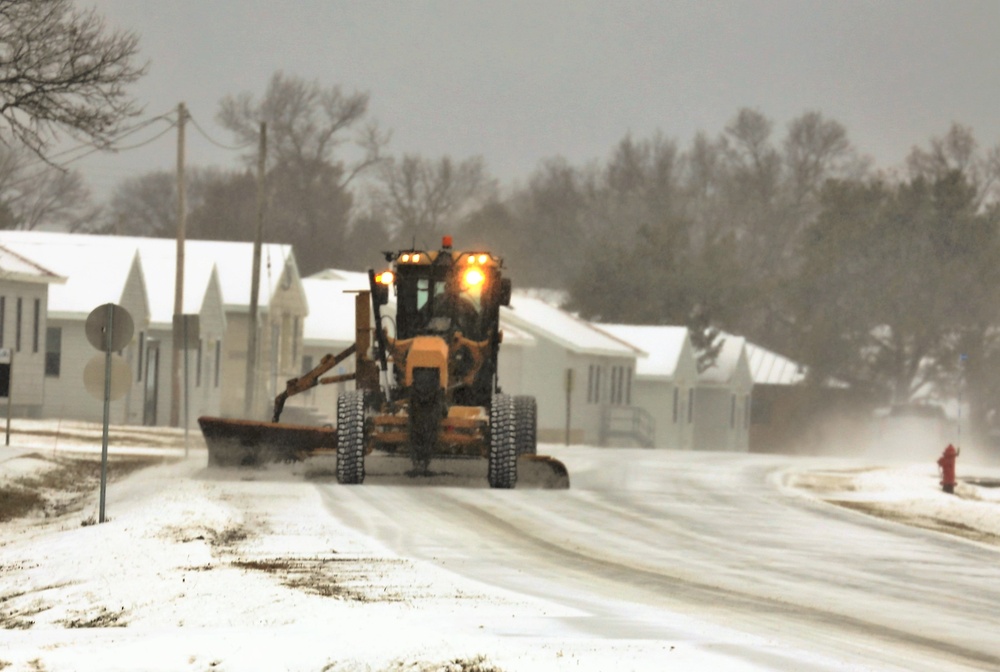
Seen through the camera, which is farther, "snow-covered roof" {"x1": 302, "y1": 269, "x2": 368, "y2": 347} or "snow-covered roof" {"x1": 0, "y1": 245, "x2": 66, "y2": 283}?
"snow-covered roof" {"x1": 302, "y1": 269, "x2": 368, "y2": 347}

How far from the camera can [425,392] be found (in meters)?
22.7

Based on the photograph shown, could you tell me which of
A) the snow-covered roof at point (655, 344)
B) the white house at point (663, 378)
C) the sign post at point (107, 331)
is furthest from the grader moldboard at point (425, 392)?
the snow-covered roof at point (655, 344)

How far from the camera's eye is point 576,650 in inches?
386

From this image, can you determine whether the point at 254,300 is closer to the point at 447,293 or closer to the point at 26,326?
the point at 26,326

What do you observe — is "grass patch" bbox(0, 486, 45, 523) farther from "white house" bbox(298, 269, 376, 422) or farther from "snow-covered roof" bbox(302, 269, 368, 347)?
"snow-covered roof" bbox(302, 269, 368, 347)

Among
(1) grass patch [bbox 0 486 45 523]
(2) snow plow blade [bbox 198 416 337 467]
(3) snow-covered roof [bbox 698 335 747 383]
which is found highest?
(3) snow-covered roof [bbox 698 335 747 383]

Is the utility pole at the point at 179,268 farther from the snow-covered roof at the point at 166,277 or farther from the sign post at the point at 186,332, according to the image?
the sign post at the point at 186,332

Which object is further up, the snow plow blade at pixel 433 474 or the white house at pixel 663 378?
the white house at pixel 663 378

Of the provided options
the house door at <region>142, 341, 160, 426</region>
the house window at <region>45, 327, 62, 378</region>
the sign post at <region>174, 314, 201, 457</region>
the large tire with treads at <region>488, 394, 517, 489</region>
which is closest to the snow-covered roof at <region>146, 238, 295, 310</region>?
the house door at <region>142, 341, 160, 426</region>

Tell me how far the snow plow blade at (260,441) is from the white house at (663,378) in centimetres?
4775

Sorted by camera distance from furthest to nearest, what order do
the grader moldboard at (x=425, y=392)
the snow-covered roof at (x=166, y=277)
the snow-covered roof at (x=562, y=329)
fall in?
the snow-covered roof at (x=562, y=329)
the snow-covered roof at (x=166, y=277)
the grader moldboard at (x=425, y=392)

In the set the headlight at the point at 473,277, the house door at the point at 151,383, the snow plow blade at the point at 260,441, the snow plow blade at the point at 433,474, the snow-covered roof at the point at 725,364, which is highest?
the snow-covered roof at the point at 725,364

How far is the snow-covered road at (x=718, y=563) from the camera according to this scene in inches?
455

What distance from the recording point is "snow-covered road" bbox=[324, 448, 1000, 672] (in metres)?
11.5
